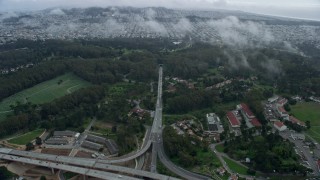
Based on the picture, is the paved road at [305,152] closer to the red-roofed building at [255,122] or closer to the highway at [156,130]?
the red-roofed building at [255,122]

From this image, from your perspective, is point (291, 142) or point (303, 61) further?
point (303, 61)

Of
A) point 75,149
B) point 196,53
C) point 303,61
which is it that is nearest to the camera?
point 75,149

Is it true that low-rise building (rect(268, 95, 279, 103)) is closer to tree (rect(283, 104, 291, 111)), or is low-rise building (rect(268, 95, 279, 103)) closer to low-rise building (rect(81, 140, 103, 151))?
tree (rect(283, 104, 291, 111))

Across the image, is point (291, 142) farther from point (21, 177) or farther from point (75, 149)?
point (21, 177)

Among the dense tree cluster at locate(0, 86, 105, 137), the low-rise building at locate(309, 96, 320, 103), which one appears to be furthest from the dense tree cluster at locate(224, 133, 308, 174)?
the dense tree cluster at locate(0, 86, 105, 137)

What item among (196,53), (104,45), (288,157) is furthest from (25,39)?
(288,157)

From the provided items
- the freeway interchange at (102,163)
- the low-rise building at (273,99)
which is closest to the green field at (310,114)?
the low-rise building at (273,99)

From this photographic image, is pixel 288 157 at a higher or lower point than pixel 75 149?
higher
